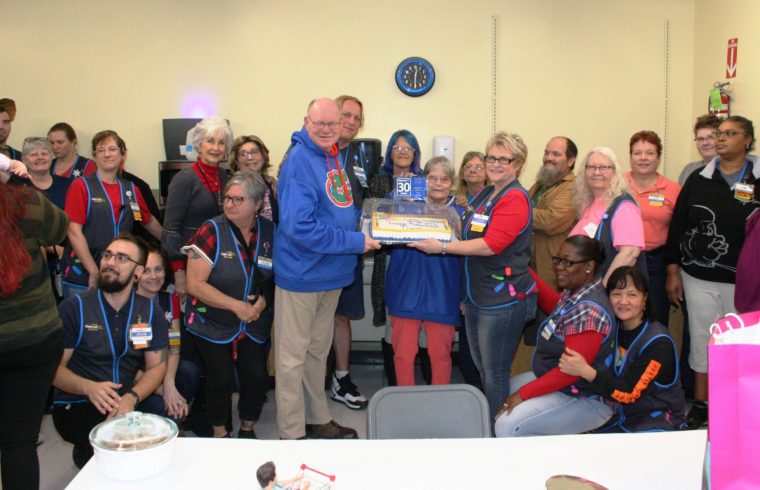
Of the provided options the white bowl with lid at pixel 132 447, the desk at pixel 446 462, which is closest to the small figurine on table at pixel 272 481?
the desk at pixel 446 462

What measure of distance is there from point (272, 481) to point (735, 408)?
3.04ft

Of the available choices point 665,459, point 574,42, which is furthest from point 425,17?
point 665,459

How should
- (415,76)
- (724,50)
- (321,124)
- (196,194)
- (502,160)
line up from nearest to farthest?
(321,124) < (502,160) < (196,194) < (724,50) < (415,76)

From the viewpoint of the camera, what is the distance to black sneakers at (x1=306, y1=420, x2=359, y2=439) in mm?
3213

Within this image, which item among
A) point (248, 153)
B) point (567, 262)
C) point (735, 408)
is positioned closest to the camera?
point (735, 408)

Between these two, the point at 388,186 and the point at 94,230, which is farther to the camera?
the point at 388,186

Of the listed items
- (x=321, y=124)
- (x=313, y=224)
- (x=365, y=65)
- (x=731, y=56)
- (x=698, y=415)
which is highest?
(x=365, y=65)

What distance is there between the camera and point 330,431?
10.6ft

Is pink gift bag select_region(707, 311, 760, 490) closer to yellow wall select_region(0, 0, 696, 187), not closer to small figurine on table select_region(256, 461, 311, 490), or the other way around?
small figurine on table select_region(256, 461, 311, 490)

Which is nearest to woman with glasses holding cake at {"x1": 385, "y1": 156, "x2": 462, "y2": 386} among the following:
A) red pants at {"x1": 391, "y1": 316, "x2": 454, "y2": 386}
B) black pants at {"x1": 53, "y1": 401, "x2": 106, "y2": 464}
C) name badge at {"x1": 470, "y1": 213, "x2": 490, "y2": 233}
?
red pants at {"x1": 391, "y1": 316, "x2": 454, "y2": 386}

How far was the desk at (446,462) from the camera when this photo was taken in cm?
147

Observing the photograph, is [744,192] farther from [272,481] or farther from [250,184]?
[272,481]

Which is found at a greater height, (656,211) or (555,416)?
(656,211)

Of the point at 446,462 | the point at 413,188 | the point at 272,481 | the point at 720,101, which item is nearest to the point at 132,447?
the point at 272,481
